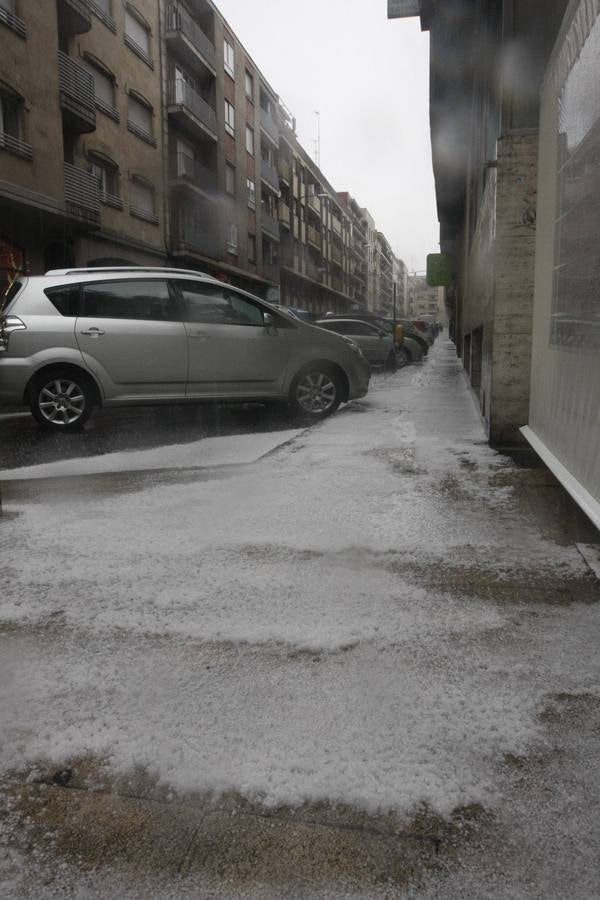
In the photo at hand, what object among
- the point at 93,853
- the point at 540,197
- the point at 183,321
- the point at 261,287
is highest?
the point at 261,287

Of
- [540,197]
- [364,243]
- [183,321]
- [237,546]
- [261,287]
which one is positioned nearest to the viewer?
[237,546]

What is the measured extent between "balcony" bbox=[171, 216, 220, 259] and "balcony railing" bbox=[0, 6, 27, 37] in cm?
962

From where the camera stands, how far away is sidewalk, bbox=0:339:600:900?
4.08 feet

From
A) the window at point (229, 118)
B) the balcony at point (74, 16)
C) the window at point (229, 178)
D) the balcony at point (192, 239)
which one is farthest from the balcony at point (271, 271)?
the balcony at point (74, 16)

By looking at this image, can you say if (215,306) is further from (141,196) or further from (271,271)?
(271,271)

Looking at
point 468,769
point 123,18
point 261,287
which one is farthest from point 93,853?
point 261,287

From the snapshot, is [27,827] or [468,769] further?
[468,769]

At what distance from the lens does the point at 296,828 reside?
52.1 inches

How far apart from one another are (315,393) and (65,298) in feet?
9.09

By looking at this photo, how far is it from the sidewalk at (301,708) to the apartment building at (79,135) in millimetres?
14898

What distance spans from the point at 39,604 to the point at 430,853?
1.66 meters

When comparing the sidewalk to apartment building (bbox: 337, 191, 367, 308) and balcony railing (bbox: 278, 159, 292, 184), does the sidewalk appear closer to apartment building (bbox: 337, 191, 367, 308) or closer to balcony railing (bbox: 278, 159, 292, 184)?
balcony railing (bbox: 278, 159, 292, 184)

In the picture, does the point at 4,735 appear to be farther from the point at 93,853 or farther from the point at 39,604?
the point at 39,604

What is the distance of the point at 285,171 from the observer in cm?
4378
